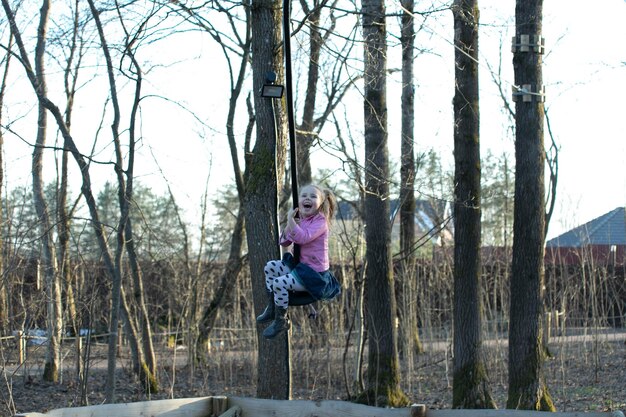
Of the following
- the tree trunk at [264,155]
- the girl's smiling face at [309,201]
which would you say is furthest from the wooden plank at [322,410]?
the girl's smiling face at [309,201]

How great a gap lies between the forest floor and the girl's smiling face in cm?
737

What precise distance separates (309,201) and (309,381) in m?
9.21

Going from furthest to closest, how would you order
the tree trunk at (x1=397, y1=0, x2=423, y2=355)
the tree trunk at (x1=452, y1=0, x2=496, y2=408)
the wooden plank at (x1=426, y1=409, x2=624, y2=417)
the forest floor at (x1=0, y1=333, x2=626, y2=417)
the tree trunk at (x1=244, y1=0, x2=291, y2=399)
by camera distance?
the tree trunk at (x1=397, y1=0, x2=423, y2=355), the forest floor at (x1=0, y1=333, x2=626, y2=417), the tree trunk at (x1=452, y1=0, x2=496, y2=408), the tree trunk at (x1=244, y1=0, x2=291, y2=399), the wooden plank at (x1=426, y1=409, x2=624, y2=417)

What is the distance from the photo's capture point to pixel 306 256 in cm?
541

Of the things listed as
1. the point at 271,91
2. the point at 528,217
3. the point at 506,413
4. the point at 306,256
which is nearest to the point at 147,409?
the point at 306,256

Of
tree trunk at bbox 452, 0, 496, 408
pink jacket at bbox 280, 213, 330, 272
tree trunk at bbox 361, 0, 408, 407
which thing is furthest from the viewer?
tree trunk at bbox 361, 0, 408, 407

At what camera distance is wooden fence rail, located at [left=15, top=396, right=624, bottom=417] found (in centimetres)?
579

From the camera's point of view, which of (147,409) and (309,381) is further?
(309,381)

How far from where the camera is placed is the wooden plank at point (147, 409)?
5.78m

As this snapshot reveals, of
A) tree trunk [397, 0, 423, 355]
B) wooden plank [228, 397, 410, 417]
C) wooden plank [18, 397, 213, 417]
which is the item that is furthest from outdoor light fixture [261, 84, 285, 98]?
tree trunk [397, 0, 423, 355]

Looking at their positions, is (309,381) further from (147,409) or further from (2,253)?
(147,409)

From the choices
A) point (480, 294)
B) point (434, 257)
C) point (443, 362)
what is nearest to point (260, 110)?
point (480, 294)

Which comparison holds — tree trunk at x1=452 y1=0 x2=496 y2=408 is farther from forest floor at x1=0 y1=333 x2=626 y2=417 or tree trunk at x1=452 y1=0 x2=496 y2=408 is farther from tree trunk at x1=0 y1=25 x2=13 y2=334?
tree trunk at x1=0 y1=25 x2=13 y2=334

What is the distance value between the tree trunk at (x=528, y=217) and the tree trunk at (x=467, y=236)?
78 cm
